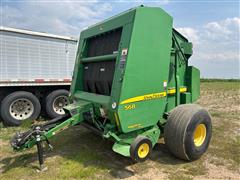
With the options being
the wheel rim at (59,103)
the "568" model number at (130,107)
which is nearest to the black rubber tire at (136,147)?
the "568" model number at (130,107)

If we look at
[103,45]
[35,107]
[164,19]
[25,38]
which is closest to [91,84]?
[103,45]

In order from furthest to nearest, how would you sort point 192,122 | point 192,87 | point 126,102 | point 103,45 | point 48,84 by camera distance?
1. point 48,84
2. point 192,87
3. point 103,45
4. point 192,122
5. point 126,102

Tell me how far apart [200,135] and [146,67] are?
170cm

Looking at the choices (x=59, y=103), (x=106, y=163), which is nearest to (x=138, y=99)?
(x=106, y=163)

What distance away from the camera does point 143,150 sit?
3.66 m

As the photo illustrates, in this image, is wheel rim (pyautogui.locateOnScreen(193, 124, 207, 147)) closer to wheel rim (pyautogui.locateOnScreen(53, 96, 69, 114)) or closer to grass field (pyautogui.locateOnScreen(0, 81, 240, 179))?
grass field (pyautogui.locateOnScreen(0, 81, 240, 179))

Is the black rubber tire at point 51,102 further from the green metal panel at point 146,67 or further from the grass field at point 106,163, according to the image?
the green metal panel at point 146,67

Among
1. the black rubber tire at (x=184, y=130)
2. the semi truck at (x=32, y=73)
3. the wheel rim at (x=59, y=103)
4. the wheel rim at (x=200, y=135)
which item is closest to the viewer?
the black rubber tire at (x=184, y=130)

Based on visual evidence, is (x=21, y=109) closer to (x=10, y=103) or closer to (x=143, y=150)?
(x=10, y=103)

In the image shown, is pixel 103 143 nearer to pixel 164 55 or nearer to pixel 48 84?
pixel 164 55

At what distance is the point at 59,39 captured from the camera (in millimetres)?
7547

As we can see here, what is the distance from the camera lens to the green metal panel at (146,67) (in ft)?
11.8

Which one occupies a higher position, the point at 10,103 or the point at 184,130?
the point at 10,103

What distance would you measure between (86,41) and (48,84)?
277 centimetres
